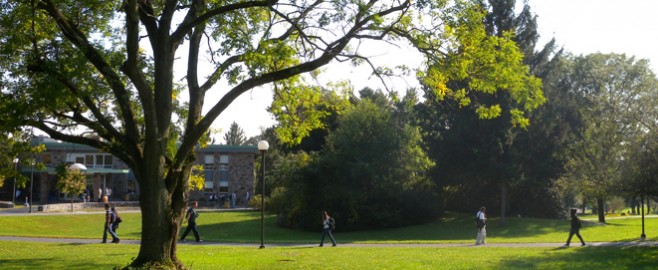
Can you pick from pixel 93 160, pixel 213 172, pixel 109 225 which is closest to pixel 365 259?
pixel 109 225

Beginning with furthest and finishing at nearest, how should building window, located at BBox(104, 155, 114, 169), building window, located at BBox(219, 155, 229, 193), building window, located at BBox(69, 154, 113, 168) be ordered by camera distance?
building window, located at BBox(219, 155, 229, 193) < building window, located at BBox(104, 155, 114, 169) < building window, located at BBox(69, 154, 113, 168)

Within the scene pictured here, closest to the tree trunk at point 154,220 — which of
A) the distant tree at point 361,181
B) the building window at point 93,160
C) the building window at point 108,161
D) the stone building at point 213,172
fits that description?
the distant tree at point 361,181

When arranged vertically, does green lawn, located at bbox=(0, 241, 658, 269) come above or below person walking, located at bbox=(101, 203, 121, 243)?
below

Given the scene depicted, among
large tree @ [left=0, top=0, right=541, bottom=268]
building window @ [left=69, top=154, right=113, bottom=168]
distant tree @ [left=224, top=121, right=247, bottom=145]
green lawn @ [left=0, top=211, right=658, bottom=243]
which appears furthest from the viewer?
distant tree @ [left=224, top=121, right=247, bottom=145]

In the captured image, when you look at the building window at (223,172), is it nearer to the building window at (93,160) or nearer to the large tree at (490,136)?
the building window at (93,160)

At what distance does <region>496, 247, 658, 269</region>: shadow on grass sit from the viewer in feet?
59.6

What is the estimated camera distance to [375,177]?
41.2m

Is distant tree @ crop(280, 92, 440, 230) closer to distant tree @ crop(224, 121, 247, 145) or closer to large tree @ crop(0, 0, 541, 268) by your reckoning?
large tree @ crop(0, 0, 541, 268)

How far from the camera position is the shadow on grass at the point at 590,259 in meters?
18.2

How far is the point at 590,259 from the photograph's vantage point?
65.4 feet

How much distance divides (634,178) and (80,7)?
17.5 m

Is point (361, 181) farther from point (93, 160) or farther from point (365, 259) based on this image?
point (93, 160)

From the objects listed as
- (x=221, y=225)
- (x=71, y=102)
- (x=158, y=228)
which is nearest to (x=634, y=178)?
(x=158, y=228)

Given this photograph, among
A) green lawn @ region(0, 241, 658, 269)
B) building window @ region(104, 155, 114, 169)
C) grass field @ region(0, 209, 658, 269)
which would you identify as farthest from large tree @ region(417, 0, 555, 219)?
building window @ region(104, 155, 114, 169)
